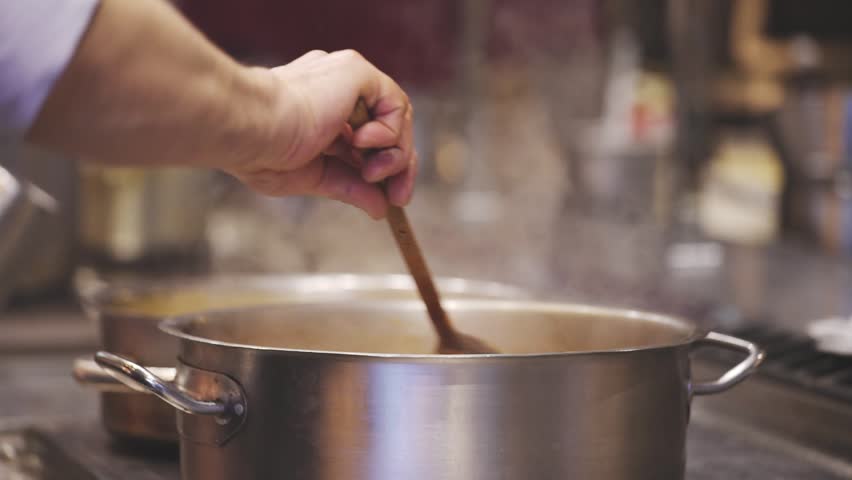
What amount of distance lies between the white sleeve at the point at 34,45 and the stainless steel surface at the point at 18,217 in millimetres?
1009

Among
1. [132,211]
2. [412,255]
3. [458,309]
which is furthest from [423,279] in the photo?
[132,211]

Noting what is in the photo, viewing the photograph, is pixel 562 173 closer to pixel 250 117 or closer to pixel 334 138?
pixel 334 138

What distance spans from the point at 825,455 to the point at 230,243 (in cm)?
249

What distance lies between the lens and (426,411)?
2.48ft

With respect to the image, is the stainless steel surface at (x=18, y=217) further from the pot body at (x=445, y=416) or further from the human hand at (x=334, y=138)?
the pot body at (x=445, y=416)

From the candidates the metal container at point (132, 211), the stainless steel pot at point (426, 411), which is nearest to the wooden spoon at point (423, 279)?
the stainless steel pot at point (426, 411)

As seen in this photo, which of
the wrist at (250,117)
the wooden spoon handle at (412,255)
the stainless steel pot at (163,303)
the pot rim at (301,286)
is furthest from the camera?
the pot rim at (301,286)

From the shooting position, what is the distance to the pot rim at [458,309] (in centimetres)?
75

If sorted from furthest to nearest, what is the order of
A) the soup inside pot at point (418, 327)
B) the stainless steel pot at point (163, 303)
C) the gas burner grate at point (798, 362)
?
the gas burner grate at point (798, 362) < the stainless steel pot at point (163, 303) < the soup inside pot at point (418, 327)

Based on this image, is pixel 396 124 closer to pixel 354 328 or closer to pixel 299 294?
pixel 354 328

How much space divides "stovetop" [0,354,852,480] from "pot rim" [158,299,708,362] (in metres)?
0.18

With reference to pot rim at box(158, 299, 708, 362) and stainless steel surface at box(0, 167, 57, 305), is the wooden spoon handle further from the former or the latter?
stainless steel surface at box(0, 167, 57, 305)

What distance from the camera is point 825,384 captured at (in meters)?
1.19

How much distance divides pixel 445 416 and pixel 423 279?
0.67ft
